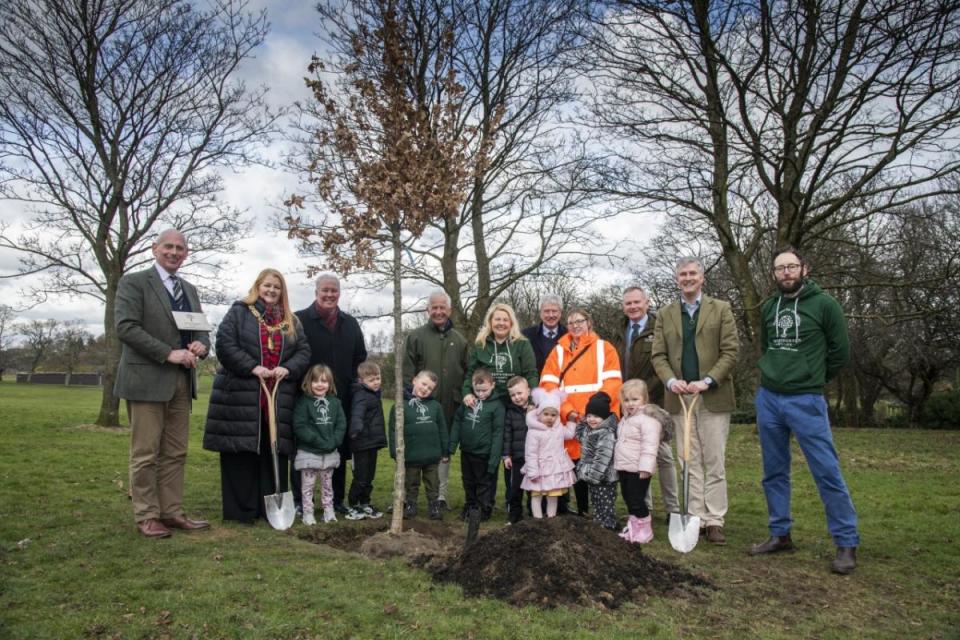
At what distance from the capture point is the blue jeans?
5016 mm

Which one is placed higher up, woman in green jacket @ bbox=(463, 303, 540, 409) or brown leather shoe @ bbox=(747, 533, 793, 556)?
woman in green jacket @ bbox=(463, 303, 540, 409)

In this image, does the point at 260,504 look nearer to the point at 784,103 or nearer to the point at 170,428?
the point at 170,428

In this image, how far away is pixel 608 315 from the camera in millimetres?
28625

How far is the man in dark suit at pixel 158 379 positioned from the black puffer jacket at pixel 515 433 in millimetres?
Answer: 2784

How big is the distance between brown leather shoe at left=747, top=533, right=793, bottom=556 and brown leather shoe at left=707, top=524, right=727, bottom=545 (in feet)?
1.00

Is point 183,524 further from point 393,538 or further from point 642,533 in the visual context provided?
point 642,533

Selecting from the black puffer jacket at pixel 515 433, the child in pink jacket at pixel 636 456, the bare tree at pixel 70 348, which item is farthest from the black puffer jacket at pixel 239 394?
the bare tree at pixel 70 348

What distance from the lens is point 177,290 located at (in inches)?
233

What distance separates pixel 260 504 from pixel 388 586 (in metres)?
2.53

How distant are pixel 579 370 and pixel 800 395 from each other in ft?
6.12

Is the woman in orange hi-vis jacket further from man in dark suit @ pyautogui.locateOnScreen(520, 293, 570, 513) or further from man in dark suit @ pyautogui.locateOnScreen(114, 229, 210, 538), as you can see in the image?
man in dark suit @ pyautogui.locateOnScreen(114, 229, 210, 538)

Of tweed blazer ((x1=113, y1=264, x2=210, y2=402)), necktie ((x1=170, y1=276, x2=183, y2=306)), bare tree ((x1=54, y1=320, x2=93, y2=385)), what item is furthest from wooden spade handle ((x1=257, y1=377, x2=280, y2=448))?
bare tree ((x1=54, y1=320, x2=93, y2=385))

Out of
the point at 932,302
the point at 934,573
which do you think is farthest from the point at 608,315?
the point at 934,573

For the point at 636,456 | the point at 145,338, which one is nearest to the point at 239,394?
the point at 145,338
